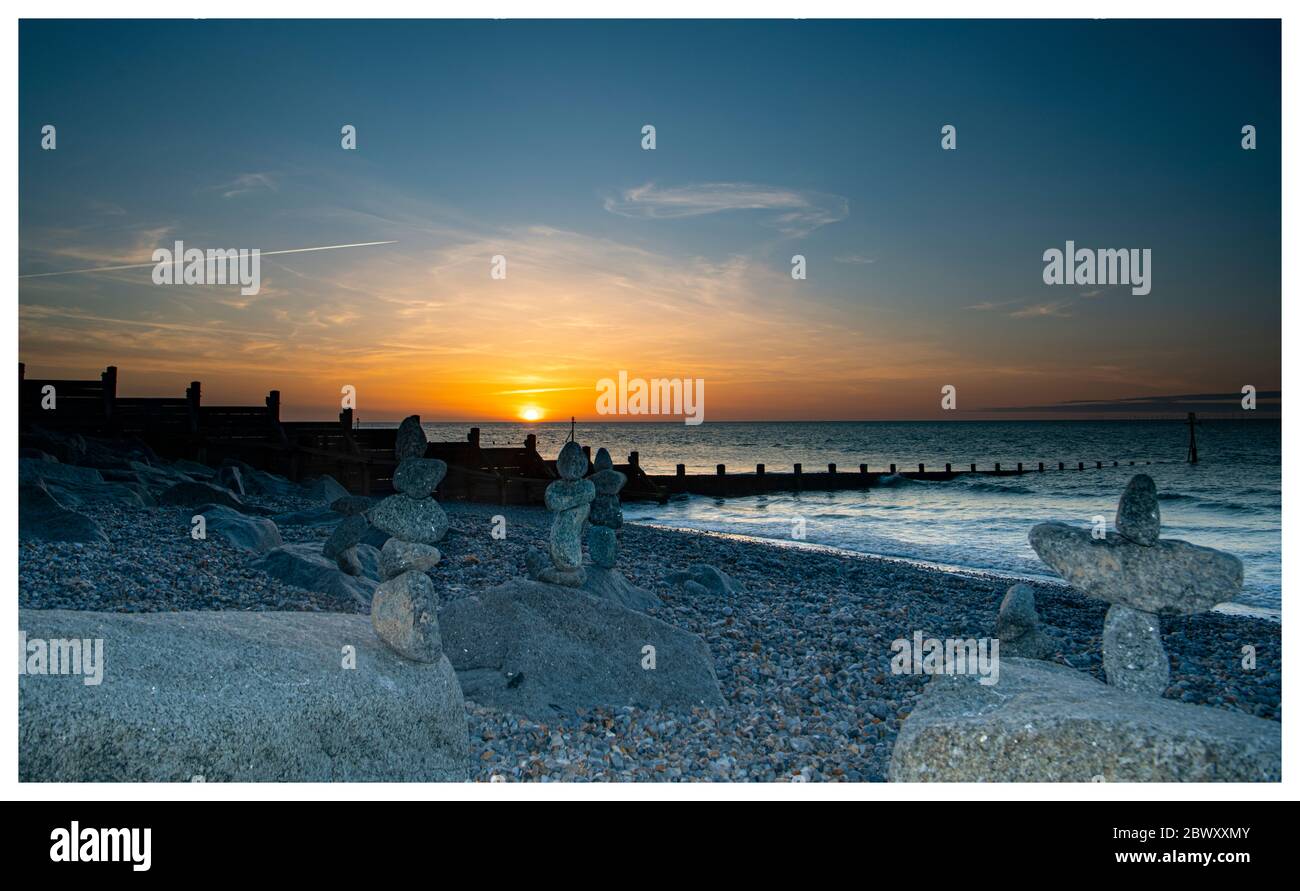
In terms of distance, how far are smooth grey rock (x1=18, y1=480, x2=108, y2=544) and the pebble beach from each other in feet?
0.96

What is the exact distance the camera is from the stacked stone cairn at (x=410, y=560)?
609 centimetres

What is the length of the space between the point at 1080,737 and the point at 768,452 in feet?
303

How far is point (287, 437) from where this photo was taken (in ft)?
84.6

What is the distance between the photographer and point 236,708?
482cm

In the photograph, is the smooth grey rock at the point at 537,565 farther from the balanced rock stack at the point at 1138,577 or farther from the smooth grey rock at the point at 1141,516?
the smooth grey rock at the point at 1141,516

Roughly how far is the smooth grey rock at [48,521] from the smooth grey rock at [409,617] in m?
7.61

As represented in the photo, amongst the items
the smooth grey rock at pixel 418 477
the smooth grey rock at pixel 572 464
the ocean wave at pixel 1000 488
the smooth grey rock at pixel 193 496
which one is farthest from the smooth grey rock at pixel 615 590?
the ocean wave at pixel 1000 488

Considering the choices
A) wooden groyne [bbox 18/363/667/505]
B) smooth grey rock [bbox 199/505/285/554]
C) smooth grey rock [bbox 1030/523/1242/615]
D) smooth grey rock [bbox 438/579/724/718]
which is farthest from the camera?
wooden groyne [bbox 18/363/667/505]

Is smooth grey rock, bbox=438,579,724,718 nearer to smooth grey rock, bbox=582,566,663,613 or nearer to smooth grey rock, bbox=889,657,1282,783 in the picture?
smooth grey rock, bbox=582,566,663,613

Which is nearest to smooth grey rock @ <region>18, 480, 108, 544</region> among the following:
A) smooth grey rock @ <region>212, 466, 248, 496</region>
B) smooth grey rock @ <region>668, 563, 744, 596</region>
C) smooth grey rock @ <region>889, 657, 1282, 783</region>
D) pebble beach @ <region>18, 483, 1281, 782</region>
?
pebble beach @ <region>18, 483, 1281, 782</region>

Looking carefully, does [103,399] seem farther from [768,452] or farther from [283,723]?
[768,452]

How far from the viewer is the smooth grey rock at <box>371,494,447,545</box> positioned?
6211 millimetres

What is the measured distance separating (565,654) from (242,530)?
22.9 ft

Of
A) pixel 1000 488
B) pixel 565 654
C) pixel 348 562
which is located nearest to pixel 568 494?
pixel 565 654
